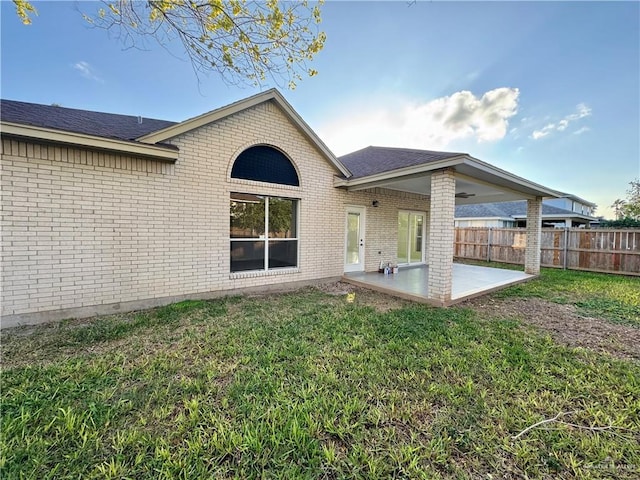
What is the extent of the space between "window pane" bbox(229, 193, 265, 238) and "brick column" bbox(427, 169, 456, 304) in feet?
14.2

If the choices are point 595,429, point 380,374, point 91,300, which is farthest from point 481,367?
point 91,300

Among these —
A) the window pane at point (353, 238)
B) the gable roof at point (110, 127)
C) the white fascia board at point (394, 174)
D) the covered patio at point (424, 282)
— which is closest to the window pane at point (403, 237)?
the covered patio at point (424, 282)

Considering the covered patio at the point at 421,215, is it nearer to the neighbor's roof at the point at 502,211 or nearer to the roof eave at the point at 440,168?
the roof eave at the point at 440,168

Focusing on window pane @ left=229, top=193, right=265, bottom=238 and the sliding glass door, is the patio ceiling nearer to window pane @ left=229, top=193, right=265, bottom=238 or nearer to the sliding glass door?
the sliding glass door

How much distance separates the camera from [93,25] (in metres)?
4.91

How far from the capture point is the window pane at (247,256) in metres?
6.82

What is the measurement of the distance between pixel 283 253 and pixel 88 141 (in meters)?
4.74

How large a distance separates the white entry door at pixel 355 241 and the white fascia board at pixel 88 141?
5.75 meters

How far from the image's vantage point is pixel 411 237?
11.5m

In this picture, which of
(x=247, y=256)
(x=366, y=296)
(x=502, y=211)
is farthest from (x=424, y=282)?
(x=502, y=211)

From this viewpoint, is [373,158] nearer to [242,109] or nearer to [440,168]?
[440,168]

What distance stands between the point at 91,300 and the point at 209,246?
7.80 ft

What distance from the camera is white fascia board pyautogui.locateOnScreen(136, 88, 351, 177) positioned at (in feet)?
18.1

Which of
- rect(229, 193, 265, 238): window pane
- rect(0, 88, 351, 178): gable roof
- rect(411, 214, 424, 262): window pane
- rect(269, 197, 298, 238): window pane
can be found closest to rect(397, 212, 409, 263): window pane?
rect(411, 214, 424, 262): window pane
